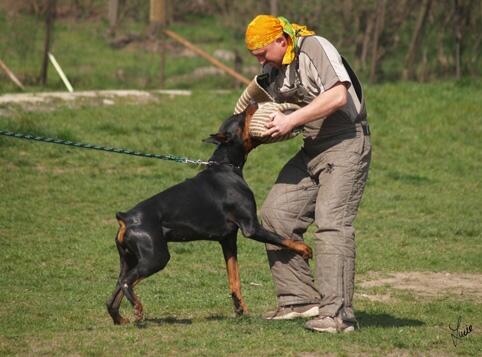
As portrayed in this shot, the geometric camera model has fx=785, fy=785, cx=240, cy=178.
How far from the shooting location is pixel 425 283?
23.7 feet

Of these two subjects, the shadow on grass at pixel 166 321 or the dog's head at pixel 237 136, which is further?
the dog's head at pixel 237 136

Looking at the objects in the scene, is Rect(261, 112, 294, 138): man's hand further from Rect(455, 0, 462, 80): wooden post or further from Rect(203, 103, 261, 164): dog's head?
Rect(455, 0, 462, 80): wooden post

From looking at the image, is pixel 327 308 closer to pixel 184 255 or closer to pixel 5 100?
pixel 184 255

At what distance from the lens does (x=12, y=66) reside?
13.8 metres

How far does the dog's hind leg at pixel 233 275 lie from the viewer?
5691mm

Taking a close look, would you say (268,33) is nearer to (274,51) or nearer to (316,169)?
(274,51)

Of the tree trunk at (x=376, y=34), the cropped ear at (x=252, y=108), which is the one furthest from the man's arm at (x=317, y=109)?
the tree trunk at (x=376, y=34)

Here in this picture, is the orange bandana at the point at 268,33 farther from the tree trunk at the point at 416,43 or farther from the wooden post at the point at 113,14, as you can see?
the wooden post at the point at 113,14

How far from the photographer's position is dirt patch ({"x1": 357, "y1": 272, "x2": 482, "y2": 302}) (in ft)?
22.3

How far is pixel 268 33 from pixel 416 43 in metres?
10.5

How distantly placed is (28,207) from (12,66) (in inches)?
217

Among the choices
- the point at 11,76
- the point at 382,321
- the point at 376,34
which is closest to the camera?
the point at 382,321

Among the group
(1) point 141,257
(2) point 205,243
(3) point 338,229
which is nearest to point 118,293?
(1) point 141,257

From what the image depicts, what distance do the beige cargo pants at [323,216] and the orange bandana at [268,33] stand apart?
27.4 inches
